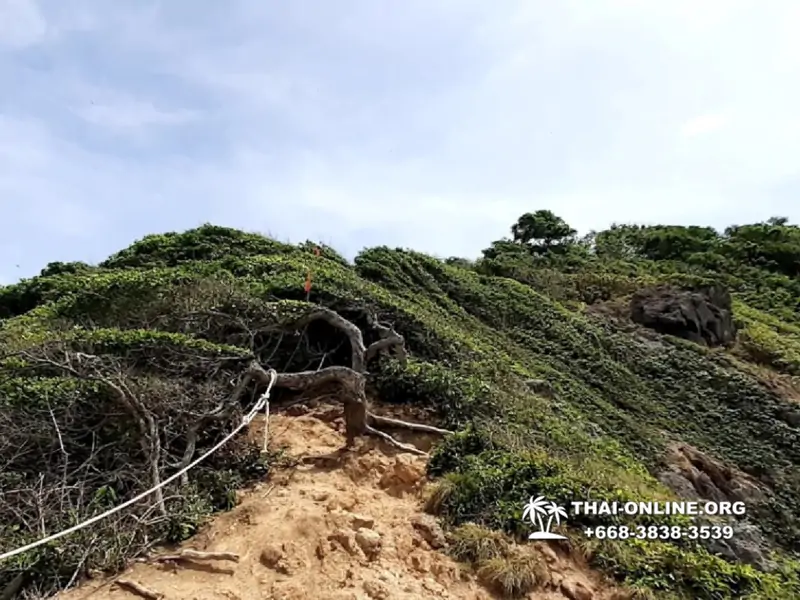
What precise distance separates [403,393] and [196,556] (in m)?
3.34

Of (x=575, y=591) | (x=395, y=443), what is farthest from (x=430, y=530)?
(x=395, y=443)

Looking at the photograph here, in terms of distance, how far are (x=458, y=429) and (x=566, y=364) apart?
737cm

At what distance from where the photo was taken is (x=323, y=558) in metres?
4.22

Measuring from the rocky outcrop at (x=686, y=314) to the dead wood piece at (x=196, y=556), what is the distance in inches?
572

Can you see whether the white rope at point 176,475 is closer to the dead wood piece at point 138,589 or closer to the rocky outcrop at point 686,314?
the dead wood piece at point 138,589

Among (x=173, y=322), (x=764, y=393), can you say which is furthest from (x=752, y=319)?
(x=173, y=322)

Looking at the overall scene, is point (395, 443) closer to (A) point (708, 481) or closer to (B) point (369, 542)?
(B) point (369, 542)

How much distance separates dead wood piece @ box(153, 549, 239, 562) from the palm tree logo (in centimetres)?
199

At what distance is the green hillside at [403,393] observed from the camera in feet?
14.9

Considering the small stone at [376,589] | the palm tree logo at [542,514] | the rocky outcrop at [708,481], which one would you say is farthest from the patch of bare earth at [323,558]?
the rocky outcrop at [708,481]

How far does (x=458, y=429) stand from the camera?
641 cm

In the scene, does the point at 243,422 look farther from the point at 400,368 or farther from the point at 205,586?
the point at 400,368

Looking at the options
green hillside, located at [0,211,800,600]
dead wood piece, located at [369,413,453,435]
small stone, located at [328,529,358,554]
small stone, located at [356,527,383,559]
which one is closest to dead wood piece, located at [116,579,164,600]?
green hillside, located at [0,211,800,600]

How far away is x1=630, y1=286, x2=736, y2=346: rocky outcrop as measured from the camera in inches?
655
